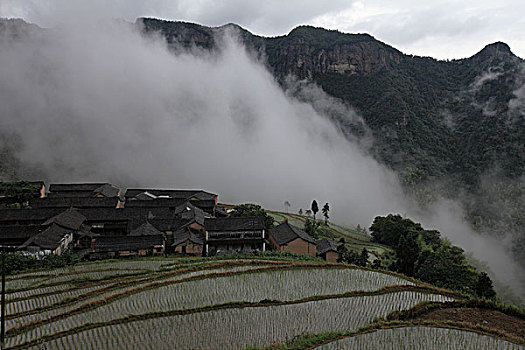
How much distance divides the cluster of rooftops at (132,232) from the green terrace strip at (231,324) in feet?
66.0

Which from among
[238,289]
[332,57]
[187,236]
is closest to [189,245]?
[187,236]

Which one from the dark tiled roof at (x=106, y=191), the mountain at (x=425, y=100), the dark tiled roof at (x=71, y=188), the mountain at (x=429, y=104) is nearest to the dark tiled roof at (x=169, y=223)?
the dark tiled roof at (x=106, y=191)

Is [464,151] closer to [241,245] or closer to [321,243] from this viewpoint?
[321,243]

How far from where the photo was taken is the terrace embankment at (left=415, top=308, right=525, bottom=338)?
1305 centimetres

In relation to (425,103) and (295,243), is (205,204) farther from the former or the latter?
(425,103)

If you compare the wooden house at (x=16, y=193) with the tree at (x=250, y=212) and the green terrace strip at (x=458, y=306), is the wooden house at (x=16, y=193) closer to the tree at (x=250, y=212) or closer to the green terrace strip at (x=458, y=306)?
the tree at (x=250, y=212)

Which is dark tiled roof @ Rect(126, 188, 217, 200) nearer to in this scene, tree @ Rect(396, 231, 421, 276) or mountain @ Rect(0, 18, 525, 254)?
tree @ Rect(396, 231, 421, 276)

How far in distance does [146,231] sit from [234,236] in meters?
9.68

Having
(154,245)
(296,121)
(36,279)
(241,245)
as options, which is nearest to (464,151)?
(296,121)

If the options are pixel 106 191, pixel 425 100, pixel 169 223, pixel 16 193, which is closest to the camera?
pixel 169 223

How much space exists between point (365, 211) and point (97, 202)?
64.1 metres

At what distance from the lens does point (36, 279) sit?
2209cm

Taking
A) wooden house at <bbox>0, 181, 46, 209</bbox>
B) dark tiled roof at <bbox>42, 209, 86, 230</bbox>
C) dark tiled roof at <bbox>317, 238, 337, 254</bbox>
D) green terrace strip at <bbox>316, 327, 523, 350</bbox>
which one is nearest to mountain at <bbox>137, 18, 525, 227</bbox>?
dark tiled roof at <bbox>317, 238, 337, 254</bbox>

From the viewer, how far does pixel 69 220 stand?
126 feet
